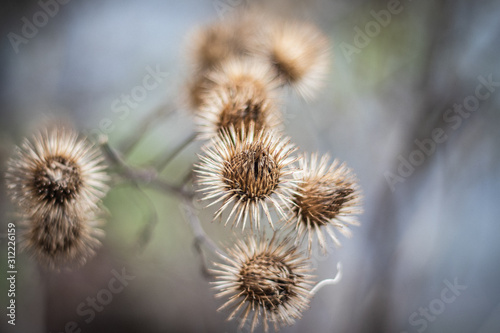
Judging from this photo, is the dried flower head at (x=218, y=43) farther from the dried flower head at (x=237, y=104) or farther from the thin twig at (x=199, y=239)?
the thin twig at (x=199, y=239)

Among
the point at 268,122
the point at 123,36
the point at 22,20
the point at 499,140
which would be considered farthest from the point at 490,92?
the point at 22,20

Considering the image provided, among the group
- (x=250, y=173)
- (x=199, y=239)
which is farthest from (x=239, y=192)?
(x=199, y=239)

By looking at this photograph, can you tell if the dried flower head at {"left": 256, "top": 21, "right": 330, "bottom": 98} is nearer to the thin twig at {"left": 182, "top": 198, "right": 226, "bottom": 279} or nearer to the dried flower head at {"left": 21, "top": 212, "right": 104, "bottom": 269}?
the thin twig at {"left": 182, "top": 198, "right": 226, "bottom": 279}

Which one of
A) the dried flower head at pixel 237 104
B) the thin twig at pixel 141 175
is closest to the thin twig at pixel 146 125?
the thin twig at pixel 141 175

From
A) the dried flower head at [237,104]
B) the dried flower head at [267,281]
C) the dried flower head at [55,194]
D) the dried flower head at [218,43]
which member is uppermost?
the dried flower head at [218,43]

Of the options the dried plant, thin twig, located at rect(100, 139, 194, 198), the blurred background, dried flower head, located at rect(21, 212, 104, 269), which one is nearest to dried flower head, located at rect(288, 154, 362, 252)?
the dried plant

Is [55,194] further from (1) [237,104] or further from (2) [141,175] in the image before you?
(1) [237,104]
